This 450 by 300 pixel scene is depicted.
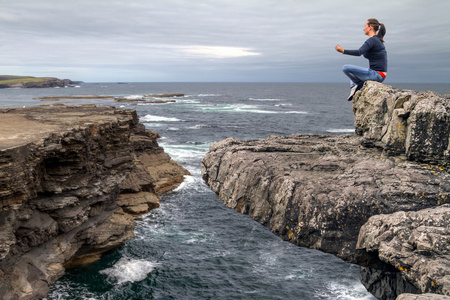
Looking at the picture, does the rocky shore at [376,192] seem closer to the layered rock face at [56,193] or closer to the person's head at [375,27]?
the person's head at [375,27]

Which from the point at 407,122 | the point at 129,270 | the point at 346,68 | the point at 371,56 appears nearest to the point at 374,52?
the point at 371,56

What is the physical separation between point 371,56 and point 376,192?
5.52m

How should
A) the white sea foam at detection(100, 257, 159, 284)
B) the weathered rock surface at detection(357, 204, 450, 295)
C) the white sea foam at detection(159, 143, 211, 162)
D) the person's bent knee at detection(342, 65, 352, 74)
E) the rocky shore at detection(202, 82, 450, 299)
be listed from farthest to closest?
1. the white sea foam at detection(159, 143, 211, 162)
2. the white sea foam at detection(100, 257, 159, 284)
3. the person's bent knee at detection(342, 65, 352, 74)
4. the rocky shore at detection(202, 82, 450, 299)
5. the weathered rock surface at detection(357, 204, 450, 295)

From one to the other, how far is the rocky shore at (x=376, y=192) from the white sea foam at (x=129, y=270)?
1382 centimetres

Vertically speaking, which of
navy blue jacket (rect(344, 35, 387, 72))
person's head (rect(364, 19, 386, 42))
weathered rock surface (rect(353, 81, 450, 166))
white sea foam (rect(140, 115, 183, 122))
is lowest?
white sea foam (rect(140, 115, 183, 122))

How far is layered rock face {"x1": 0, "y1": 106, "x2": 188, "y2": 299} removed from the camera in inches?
633

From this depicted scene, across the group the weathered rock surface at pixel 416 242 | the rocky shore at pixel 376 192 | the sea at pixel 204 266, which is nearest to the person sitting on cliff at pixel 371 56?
the rocky shore at pixel 376 192

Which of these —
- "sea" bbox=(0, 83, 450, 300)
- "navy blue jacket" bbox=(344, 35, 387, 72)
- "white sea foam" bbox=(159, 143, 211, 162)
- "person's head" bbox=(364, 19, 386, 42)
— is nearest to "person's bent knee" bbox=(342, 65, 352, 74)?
"navy blue jacket" bbox=(344, 35, 387, 72)

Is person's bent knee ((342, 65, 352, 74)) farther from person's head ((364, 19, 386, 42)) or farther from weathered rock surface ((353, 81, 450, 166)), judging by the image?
person's head ((364, 19, 386, 42))

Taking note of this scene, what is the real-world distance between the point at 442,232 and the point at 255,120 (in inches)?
3267

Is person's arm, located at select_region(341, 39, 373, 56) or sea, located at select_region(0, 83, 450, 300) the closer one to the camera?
person's arm, located at select_region(341, 39, 373, 56)

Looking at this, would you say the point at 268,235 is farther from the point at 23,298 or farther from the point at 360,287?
the point at 23,298

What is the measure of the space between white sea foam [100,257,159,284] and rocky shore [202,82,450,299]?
13.8m

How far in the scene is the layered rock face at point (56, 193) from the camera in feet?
52.7
